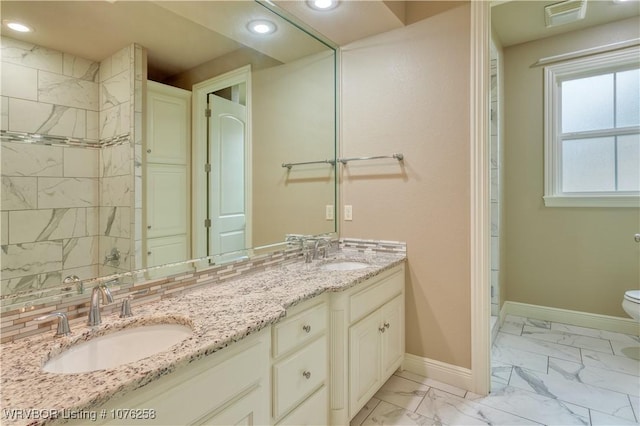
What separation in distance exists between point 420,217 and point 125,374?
188 cm

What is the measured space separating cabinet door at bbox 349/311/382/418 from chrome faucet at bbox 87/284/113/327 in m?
1.08

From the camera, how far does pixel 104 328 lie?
110 centimetres

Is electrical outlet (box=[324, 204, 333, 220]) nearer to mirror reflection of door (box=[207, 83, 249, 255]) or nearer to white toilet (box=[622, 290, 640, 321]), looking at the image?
mirror reflection of door (box=[207, 83, 249, 255])

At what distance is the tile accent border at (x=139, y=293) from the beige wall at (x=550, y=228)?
8.11 feet

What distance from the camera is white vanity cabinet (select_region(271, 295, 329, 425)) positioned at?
4.22 feet

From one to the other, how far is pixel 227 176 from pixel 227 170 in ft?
0.12

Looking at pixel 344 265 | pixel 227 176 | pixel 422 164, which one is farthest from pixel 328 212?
pixel 227 176

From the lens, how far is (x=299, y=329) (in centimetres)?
140

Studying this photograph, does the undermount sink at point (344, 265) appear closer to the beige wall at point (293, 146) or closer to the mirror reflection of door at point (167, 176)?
the beige wall at point (293, 146)

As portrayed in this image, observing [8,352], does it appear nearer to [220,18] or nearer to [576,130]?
[220,18]

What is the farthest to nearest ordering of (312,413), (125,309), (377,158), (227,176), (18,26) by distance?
(377,158), (227,176), (312,413), (125,309), (18,26)

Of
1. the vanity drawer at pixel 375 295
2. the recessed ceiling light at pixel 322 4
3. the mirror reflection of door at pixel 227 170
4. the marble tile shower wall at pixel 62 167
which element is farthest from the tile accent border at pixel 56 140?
the recessed ceiling light at pixel 322 4

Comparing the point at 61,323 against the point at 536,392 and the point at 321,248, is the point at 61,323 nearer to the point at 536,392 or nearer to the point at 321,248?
the point at 321,248

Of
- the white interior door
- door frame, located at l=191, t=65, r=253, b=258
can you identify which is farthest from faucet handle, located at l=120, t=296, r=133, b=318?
the white interior door
